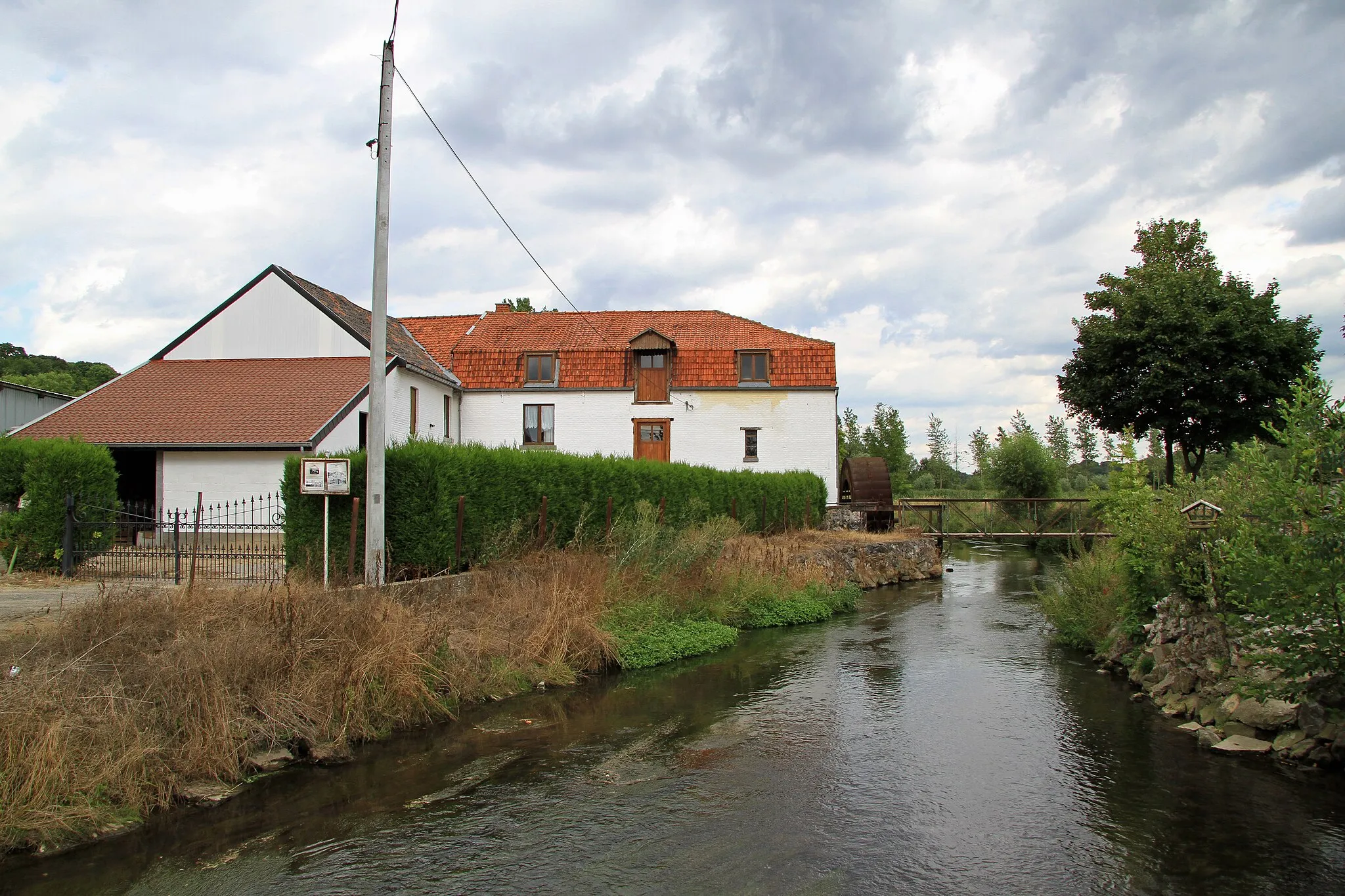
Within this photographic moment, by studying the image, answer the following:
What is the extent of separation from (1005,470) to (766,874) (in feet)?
140

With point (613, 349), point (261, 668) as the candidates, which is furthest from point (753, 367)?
point (261, 668)

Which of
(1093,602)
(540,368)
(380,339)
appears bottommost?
(1093,602)

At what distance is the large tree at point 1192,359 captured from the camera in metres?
25.2

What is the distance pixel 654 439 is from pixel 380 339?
75.2 ft

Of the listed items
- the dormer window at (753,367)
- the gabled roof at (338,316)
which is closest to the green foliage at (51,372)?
the gabled roof at (338,316)

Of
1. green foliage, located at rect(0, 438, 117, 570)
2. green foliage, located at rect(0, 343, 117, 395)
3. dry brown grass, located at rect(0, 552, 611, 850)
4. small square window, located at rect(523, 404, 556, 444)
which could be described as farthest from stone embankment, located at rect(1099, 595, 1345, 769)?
green foliage, located at rect(0, 343, 117, 395)

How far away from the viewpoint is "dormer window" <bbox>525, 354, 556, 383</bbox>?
34.0 meters

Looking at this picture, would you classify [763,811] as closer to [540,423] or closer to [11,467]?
[11,467]

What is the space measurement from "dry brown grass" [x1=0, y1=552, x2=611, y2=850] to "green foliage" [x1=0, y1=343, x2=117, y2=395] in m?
41.1

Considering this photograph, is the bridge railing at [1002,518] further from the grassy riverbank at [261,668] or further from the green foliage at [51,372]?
the green foliage at [51,372]

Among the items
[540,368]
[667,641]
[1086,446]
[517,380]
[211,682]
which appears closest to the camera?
[211,682]

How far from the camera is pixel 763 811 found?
6.94m

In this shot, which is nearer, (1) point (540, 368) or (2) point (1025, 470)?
(1) point (540, 368)

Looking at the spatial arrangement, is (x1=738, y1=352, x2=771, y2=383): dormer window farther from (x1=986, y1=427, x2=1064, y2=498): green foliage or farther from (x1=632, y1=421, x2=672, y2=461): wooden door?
(x1=986, y1=427, x2=1064, y2=498): green foliage
